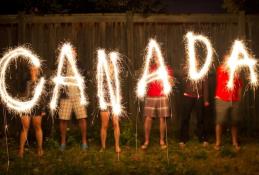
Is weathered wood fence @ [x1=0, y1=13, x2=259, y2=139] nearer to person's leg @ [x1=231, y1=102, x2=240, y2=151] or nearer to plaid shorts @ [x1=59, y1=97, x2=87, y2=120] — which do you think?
plaid shorts @ [x1=59, y1=97, x2=87, y2=120]

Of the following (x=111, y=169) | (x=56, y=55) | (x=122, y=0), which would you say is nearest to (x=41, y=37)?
(x=56, y=55)

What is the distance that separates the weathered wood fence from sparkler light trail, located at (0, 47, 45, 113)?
1.24 feet

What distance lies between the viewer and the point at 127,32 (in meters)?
10.1

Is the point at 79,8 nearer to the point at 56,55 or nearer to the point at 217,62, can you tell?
the point at 56,55

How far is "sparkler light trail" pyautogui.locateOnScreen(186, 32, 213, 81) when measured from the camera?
366 inches

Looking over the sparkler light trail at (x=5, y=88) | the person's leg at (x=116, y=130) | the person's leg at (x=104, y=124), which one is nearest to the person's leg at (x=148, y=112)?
the person's leg at (x=116, y=130)

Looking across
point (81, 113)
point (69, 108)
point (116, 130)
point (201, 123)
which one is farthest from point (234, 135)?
point (69, 108)

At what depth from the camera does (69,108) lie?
30.0 feet

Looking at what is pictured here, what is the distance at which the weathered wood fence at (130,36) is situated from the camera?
33.2ft

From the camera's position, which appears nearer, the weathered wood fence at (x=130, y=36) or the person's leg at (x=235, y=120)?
the person's leg at (x=235, y=120)

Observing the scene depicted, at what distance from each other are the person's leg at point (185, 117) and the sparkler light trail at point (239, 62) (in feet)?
3.17

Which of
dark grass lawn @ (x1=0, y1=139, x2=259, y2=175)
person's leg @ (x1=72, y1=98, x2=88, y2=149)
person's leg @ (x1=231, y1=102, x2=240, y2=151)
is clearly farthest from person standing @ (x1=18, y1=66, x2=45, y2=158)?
person's leg @ (x1=231, y1=102, x2=240, y2=151)

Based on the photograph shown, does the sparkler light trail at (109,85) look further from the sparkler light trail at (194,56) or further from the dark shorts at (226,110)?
the dark shorts at (226,110)

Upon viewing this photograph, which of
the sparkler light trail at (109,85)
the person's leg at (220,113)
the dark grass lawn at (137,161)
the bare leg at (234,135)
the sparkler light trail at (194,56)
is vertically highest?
the sparkler light trail at (194,56)
